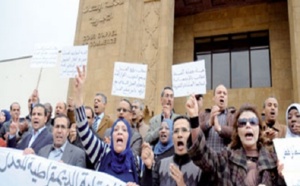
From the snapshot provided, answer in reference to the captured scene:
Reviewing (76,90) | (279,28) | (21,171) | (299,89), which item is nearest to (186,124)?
(76,90)

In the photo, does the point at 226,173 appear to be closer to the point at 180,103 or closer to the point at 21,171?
the point at 21,171

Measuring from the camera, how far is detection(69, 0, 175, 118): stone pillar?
9.81 meters

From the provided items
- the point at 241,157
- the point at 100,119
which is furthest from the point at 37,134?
the point at 241,157

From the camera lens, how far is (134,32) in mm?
10469

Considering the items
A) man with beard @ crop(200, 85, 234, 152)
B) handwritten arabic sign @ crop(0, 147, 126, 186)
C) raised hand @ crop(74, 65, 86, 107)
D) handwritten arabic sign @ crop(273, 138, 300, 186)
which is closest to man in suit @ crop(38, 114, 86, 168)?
handwritten arabic sign @ crop(0, 147, 126, 186)

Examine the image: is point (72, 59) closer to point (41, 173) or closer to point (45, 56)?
point (45, 56)

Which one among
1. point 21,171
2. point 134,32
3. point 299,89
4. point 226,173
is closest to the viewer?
point 226,173

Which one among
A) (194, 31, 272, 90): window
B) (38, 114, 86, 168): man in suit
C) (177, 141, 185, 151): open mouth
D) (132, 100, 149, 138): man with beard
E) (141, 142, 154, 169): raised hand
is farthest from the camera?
(194, 31, 272, 90): window

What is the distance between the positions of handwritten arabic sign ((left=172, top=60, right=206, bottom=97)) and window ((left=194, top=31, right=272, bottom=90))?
7.87 meters

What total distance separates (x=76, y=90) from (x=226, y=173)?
5.93ft

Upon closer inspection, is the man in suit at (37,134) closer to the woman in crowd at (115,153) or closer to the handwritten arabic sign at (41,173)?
the handwritten arabic sign at (41,173)

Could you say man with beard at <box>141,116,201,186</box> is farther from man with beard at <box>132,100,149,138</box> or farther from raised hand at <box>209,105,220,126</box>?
man with beard at <box>132,100,149,138</box>

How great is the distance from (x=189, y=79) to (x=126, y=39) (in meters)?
5.42

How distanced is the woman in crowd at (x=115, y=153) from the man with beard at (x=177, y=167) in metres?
0.14
